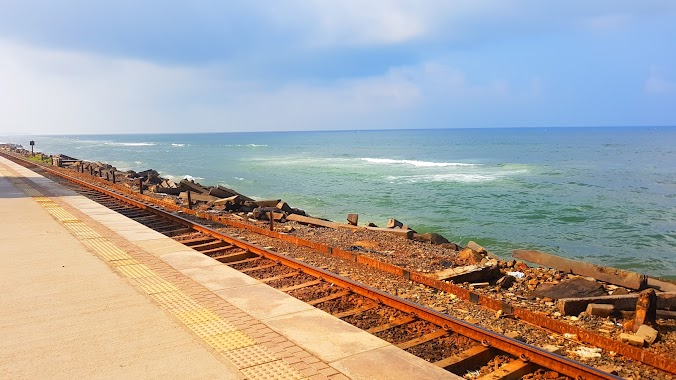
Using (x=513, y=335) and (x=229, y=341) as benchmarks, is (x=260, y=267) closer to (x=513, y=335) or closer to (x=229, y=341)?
(x=229, y=341)

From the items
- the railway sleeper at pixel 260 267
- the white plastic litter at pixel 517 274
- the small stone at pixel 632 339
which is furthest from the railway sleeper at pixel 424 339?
the white plastic litter at pixel 517 274

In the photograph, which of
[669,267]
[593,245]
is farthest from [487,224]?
[669,267]

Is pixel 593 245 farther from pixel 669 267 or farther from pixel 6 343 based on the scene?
pixel 6 343

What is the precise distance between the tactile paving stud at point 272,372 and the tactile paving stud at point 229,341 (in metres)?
0.55

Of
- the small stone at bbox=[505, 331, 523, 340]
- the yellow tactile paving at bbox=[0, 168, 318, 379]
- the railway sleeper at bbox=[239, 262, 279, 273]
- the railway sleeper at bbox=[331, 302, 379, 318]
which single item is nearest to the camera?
the yellow tactile paving at bbox=[0, 168, 318, 379]

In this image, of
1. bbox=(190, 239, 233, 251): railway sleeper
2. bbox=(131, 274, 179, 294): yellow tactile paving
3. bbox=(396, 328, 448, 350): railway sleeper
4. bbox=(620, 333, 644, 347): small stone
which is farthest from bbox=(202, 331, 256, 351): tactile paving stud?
bbox=(190, 239, 233, 251): railway sleeper

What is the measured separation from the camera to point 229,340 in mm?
5172

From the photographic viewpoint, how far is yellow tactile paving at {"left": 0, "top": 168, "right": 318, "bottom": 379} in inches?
179

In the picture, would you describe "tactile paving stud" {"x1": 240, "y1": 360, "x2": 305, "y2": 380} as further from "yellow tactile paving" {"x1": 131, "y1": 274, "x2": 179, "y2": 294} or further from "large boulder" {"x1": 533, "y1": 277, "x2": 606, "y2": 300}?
"large boulder" {"x1": 533, "y1": 277, "x2": 606, "y2": 300}

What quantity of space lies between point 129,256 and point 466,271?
6.27m

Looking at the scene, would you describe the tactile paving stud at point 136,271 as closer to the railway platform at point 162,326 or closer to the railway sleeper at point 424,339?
the railway platform at point 162,326

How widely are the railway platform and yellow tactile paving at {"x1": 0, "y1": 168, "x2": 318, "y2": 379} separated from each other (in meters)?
0.01

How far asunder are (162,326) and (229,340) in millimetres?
931

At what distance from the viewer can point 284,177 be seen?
50625 mm
